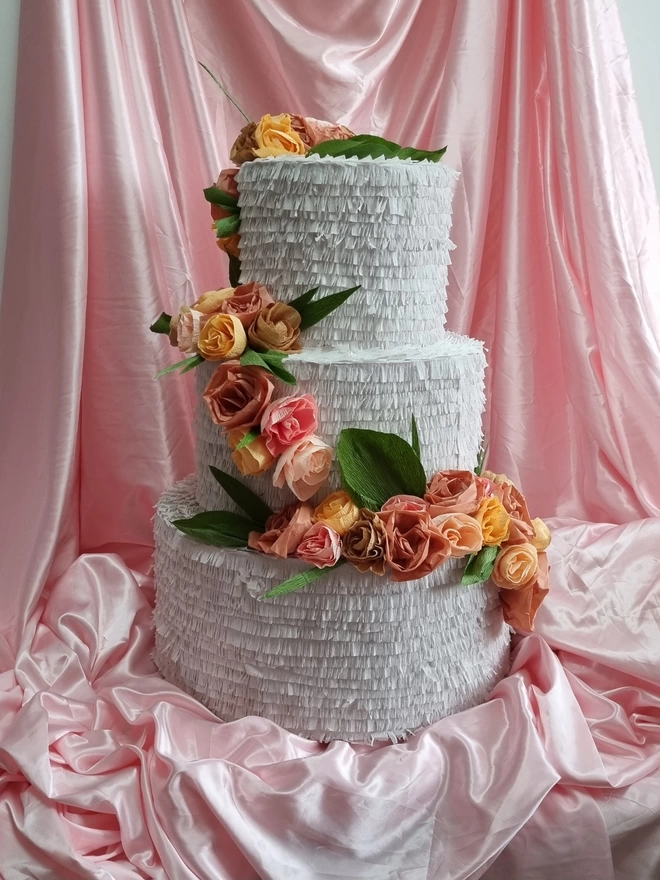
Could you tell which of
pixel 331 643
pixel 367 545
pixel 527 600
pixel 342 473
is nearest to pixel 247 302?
pixel 342 473

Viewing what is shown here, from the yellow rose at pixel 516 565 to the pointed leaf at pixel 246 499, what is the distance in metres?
0.35

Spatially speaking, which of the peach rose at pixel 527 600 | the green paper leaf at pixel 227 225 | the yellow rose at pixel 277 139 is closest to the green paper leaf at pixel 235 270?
the green paper leaf at pixel 227 225

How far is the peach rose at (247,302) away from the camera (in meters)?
1.22

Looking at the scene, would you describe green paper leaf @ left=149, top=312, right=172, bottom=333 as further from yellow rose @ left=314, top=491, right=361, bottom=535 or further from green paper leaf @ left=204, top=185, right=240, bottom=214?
yellow rose @ left=314, top=491, right=361, bottom=535

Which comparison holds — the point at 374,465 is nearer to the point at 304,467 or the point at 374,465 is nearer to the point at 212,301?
the point at 304,467

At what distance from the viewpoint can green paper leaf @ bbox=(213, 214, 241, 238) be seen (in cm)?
132

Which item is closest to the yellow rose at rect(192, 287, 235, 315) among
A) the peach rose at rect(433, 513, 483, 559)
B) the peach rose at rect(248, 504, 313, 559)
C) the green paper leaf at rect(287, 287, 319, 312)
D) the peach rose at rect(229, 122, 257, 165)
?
the green paper leaf at rect(287, 287, 319, 312)

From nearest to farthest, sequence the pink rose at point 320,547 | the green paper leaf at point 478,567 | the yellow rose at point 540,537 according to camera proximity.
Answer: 1. the pink rose at point 320,547
2. the green paper leaf at point 478,567
3. the yellow rose at point 540,537

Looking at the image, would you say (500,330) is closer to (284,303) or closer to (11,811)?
(284,303)

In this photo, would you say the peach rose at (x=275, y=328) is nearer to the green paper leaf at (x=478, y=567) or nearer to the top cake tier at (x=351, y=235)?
the top cake tier at (x=351, y=235)

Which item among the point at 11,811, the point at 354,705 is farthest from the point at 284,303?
the point at 11,811

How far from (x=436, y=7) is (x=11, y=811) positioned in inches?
61.5

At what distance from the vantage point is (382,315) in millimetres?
1252

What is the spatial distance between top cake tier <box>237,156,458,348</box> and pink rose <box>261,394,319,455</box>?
12 centimetres
